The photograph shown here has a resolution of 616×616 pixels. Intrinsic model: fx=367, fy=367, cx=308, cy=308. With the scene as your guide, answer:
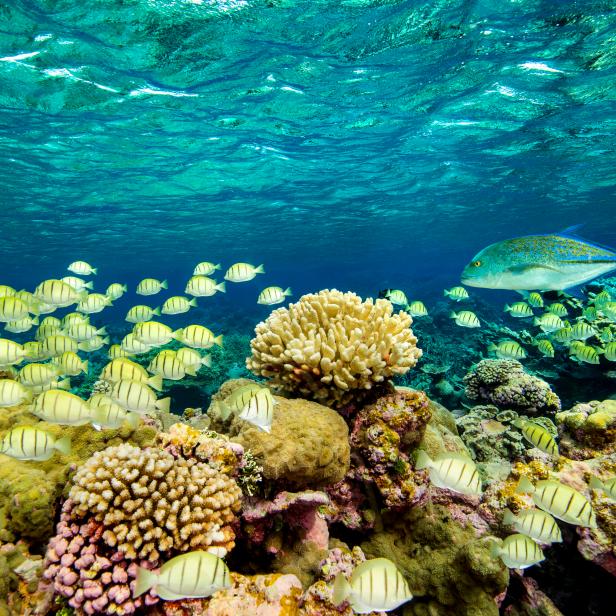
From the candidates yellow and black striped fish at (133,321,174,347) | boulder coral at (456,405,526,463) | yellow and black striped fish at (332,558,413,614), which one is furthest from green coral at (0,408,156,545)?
boulder coral at (456,405,526,463)

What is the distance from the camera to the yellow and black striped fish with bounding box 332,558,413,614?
2404 mm

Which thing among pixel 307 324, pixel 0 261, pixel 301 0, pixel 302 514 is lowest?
pixel 302 514

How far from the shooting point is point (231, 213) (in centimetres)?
3278

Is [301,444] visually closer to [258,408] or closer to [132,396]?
[258,408]

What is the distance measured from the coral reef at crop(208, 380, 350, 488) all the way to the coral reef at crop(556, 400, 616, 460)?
3986 mm

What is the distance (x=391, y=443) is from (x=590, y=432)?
359 centimetres

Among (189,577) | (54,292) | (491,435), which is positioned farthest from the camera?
(54,292)

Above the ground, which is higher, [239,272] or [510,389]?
[239,272]

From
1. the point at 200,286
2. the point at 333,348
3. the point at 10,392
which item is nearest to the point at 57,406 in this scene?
the point at 10,392

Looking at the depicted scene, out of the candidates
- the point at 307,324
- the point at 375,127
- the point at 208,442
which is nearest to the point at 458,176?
the point at 375,127

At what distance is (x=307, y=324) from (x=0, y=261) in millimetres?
64888

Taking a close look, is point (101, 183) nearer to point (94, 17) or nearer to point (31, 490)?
point (94, 17)

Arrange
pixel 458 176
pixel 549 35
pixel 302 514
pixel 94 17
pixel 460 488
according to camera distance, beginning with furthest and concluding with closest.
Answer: pixel 458 176 → pixel 549 35 → pixel 94 17 → pixel 302 514 → pixel 460 488

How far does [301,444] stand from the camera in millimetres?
3463
